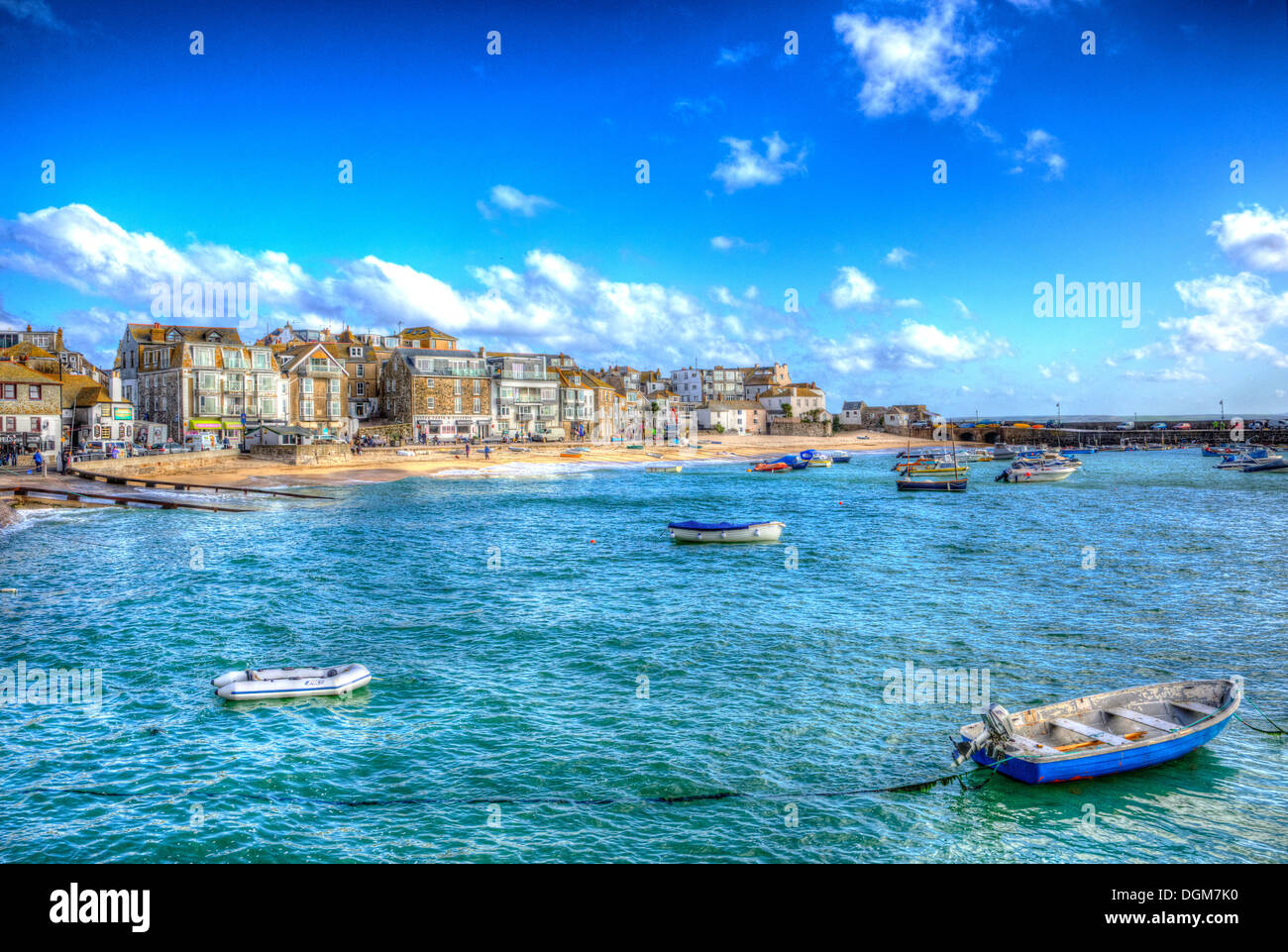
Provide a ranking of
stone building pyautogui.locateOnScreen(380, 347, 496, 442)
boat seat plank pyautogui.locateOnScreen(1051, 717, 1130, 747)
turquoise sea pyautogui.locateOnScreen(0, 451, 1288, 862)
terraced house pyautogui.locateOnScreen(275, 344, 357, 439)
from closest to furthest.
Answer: turquoise sea pyautogui.locateOnScreen(0, 451, 1288, 862) < boat seat plank pyautogui.locateOnScreen(1051, 717, 1130, 747) < terraced house pyautogui.locateOnScreen(275, 344, 357, 439) < stone building pyautogui.locateOnScreen(380, 347, 496, 442)

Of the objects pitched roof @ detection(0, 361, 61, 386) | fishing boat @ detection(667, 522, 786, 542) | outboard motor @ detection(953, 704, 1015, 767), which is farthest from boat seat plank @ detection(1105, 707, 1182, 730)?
pitched roof @ detection(0, 361, 61, 386)

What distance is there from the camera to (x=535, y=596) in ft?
94.6

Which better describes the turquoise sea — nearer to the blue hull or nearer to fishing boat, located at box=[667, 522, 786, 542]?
the blue hull

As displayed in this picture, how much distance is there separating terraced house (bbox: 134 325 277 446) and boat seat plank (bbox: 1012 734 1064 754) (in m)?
80.7

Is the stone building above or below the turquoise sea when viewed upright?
above

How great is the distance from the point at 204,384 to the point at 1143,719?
84.7 meters

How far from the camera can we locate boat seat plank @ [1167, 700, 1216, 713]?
1570 centimetres

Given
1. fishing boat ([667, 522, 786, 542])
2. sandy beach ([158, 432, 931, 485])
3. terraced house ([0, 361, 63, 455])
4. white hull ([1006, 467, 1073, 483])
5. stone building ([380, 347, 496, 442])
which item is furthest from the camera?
stone building ([380, 347, 496, 442])

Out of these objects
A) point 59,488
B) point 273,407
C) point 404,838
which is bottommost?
point 404,838

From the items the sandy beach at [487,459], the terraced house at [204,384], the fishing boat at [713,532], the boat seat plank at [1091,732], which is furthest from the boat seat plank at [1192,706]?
the terraced house at [204,384]
